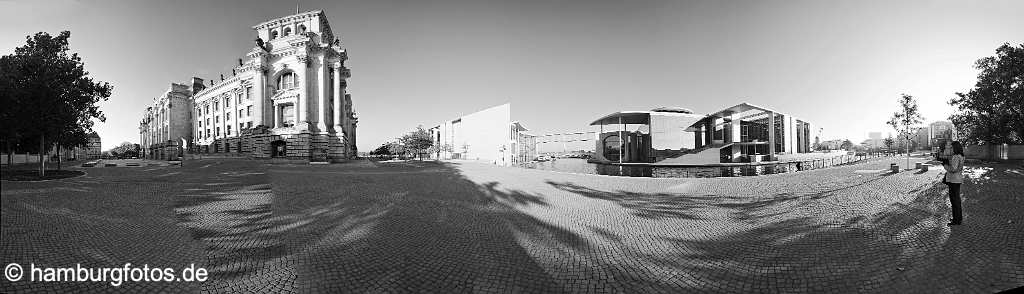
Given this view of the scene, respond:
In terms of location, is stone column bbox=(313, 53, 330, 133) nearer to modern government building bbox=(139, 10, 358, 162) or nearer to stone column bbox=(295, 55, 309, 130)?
modern government building bbox=(139, 10, 358, 162)

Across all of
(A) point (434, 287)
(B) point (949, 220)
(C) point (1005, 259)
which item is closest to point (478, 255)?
(A) point (434, 287)

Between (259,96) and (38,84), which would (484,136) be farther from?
(38,84)

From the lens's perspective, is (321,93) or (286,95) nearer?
(321,93)

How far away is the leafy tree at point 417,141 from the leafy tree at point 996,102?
45.8m

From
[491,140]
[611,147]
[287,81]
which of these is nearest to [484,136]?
[491,140]

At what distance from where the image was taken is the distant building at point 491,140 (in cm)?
2684

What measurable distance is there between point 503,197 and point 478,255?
15.6ft

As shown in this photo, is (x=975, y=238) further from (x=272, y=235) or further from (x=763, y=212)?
(x=272, y=235)

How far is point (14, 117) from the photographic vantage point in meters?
4.82

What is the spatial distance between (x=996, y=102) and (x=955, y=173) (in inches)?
1028

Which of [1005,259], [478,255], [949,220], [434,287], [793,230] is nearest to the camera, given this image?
[434,287]

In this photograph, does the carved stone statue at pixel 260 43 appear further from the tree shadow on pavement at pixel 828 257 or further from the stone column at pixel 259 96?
the tree shadow on pavement at pixel 828 257

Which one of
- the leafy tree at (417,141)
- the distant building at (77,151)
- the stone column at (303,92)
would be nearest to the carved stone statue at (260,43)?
the stone column at (303,92)

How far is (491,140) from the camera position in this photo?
1296 inches
